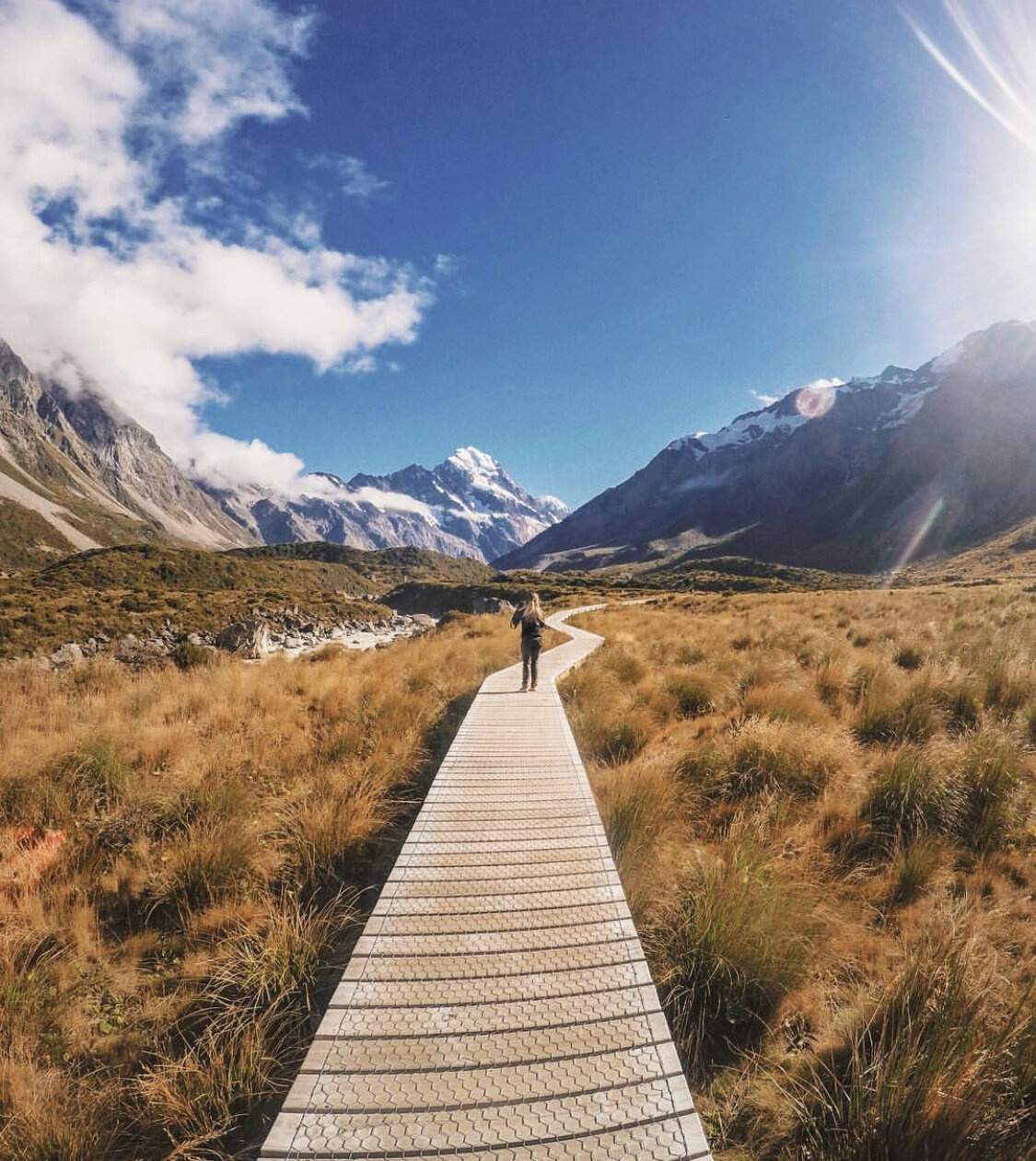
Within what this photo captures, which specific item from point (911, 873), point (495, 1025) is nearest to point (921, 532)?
point (911, 873)

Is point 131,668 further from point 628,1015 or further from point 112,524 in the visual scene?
point 112,524

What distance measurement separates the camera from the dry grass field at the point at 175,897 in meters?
2.78

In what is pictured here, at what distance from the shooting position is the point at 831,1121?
103 inches

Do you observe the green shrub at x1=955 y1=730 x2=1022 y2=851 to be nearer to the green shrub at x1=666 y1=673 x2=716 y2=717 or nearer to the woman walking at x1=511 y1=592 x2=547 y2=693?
the green shrub at x1=666 y1=673 x2=716 y2=717

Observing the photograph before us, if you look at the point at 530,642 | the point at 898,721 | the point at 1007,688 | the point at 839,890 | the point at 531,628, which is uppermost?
the point at 531,628

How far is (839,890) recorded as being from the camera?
176 inches

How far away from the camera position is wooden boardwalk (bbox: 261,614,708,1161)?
7.11 ft

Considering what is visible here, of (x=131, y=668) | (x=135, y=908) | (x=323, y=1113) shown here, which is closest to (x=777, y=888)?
(x=323, y=1113)

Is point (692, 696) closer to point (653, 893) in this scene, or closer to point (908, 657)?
point (653, 893)

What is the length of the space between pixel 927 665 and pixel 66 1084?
11471 millimetres

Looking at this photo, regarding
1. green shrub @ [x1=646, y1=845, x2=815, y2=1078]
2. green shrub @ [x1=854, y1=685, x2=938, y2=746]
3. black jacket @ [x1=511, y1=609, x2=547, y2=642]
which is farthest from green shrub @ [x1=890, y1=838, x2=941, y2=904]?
black jacket @ [x1=511, y1=609, x2=547, y2=642]

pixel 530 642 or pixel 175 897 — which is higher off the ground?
pixel 530 642

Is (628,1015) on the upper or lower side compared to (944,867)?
upper

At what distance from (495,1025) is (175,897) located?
3143 millimetres
